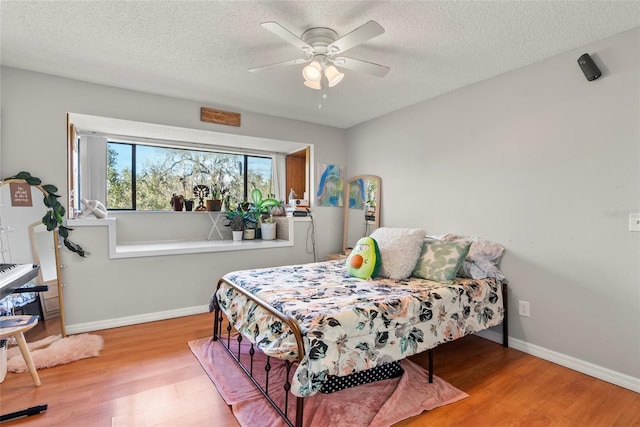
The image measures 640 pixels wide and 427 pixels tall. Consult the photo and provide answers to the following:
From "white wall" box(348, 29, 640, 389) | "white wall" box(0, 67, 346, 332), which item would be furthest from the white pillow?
"white wall" box(0, 67, 346, 332)

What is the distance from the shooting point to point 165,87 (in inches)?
121

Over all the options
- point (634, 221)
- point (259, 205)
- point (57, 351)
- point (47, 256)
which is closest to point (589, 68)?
point (634, 221)

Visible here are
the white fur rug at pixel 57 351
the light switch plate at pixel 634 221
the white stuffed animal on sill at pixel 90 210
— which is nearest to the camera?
the light switch plate at pixel 634 221

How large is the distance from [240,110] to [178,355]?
264cm

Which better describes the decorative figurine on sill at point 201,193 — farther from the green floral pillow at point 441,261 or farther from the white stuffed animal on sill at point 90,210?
the green floral pillow at point 441,261

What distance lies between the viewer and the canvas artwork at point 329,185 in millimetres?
4375

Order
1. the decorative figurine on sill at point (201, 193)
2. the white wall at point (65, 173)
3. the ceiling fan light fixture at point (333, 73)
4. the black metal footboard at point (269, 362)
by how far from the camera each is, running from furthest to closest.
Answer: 1. the decorative figurine on sill at point (201, 193)
2. the white wall at point (65, 173)
3. the ceiling fan light fixture at point (333, 73)
4. the black metal footboard at point (269, 362)

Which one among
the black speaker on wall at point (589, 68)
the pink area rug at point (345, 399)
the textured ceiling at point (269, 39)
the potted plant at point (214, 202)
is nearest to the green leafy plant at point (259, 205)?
the potted plant at point (214, 202)

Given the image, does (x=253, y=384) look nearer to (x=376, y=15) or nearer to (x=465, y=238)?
(x=465, y=238)

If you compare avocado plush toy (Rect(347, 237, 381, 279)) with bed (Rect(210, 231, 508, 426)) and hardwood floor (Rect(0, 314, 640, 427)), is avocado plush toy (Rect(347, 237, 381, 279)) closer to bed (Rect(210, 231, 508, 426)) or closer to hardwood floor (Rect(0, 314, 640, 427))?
bed (Rect(210, 231, 508, 426))

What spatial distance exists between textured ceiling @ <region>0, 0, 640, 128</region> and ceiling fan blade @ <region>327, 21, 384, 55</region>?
0.47 feet

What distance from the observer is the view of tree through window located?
13.1 ft

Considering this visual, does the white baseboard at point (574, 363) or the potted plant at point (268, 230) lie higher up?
the potted plant at point (268, 230)

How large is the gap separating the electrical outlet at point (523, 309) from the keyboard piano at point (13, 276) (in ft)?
11.7
